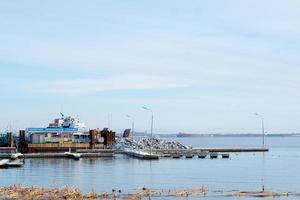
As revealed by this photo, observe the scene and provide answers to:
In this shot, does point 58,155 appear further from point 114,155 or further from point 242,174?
point 242,174

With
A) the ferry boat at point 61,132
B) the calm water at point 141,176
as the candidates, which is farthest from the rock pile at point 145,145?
the calm water at point 141,176

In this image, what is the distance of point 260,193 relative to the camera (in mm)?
60969

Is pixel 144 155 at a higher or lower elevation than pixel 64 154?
lower

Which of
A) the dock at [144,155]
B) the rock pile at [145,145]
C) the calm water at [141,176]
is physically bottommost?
the calm water at [141,176]

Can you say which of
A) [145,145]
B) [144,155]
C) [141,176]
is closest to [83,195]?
[141,176]

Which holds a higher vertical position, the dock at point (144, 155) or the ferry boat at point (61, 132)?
the ferry boat at point (61, 132)

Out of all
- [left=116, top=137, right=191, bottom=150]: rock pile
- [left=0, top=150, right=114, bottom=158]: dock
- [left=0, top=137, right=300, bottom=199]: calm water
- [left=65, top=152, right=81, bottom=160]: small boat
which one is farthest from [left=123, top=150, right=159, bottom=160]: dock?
[left=116, top=137, right=191, bottom=150]: rock pile

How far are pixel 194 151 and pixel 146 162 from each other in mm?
25102

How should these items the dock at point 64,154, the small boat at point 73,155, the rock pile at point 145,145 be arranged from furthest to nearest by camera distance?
the rock pile at point 145,145 < the dock at point 64,154 < the small boat at point 73,155

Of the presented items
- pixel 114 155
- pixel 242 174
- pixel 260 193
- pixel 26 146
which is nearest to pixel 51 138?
pixel 26 146

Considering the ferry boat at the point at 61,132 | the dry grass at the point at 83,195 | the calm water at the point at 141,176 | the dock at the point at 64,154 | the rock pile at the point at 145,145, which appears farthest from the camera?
the rock pile at the point at 145,145

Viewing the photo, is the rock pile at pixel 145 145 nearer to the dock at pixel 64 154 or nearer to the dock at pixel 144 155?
the dock at pixel 144 155

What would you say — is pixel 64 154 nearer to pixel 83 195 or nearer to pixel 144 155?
pixel 144 155

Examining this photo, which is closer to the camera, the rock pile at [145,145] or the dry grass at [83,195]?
the dry grass at [83,195]
